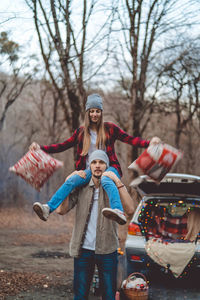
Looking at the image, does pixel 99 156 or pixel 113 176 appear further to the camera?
pixel 99 156

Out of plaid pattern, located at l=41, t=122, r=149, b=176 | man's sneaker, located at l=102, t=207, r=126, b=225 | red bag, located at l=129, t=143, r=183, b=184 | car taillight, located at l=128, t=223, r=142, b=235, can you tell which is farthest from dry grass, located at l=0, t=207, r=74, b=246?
man's sneaker, located at l=102, t=207, r=126, b=225

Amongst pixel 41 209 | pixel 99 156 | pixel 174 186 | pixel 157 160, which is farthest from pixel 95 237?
pixel 174 186

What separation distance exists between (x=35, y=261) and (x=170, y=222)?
10.1 ft

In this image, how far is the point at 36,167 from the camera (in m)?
Result: 4.04

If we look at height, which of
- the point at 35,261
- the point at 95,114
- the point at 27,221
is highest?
the point at 95,114

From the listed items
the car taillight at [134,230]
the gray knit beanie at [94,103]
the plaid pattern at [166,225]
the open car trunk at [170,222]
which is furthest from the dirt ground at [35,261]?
the gray knit beanie at [94,103]

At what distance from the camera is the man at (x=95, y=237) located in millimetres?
3574

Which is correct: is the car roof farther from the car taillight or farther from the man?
the man

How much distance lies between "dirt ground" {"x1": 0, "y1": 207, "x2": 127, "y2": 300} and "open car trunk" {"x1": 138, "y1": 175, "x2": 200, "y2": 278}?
1.57m

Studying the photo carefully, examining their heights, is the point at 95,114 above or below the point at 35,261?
above

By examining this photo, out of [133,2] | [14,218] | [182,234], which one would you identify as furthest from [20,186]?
[182,234]

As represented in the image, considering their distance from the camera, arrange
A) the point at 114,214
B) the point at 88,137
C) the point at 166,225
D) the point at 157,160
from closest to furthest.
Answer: the point at 114,214 < the point at 157,160 < the point at 88,137 < the point at 166,225

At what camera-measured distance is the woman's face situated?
3.99 meters

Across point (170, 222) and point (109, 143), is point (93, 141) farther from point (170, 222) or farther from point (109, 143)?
point (170, 222)
